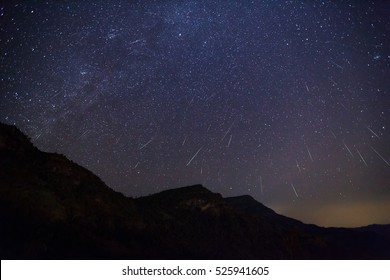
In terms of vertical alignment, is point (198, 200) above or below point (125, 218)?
above

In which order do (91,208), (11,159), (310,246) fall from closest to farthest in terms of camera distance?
(11,159)
(91,208)
(310,246)

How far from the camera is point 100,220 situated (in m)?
39.3

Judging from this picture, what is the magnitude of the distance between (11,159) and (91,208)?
9.73 m

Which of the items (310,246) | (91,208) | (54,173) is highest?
(54,173)

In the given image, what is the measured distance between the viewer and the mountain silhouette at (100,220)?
92.9ft

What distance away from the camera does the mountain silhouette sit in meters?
28.3

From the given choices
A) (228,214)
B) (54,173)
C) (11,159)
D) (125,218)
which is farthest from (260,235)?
(11,159)

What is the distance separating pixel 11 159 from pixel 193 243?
909 inches

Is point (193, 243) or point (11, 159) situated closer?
point (11, 159)
